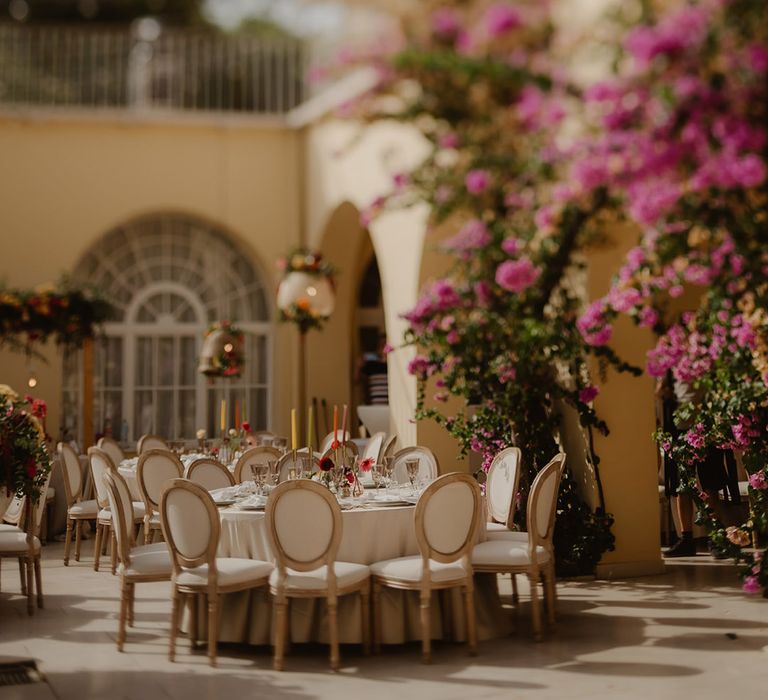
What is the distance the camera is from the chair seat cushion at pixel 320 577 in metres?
5.16

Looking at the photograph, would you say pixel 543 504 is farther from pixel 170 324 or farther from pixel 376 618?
pixel 170 324

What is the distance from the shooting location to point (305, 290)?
8.70 meters

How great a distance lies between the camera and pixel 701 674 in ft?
16.2

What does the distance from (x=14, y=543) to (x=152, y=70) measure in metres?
6.87

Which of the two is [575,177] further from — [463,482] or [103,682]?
[103,682]

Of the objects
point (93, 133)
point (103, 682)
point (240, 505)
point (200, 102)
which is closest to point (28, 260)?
point (93, 133)

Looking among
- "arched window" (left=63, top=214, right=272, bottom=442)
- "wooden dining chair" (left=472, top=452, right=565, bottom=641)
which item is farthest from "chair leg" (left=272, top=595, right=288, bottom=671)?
"arched window" (left=63, top=214, right=272, bottom=442)

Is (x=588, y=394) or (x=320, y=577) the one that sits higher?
(x=588, y=394)

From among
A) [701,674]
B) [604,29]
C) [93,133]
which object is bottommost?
[701,674]

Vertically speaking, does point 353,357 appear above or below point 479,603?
above

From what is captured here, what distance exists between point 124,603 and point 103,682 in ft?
2.21

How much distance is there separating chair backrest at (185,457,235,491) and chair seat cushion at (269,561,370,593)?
6.88ft

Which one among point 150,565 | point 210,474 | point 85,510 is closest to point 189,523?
point 150,565

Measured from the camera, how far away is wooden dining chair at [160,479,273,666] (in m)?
5.22
